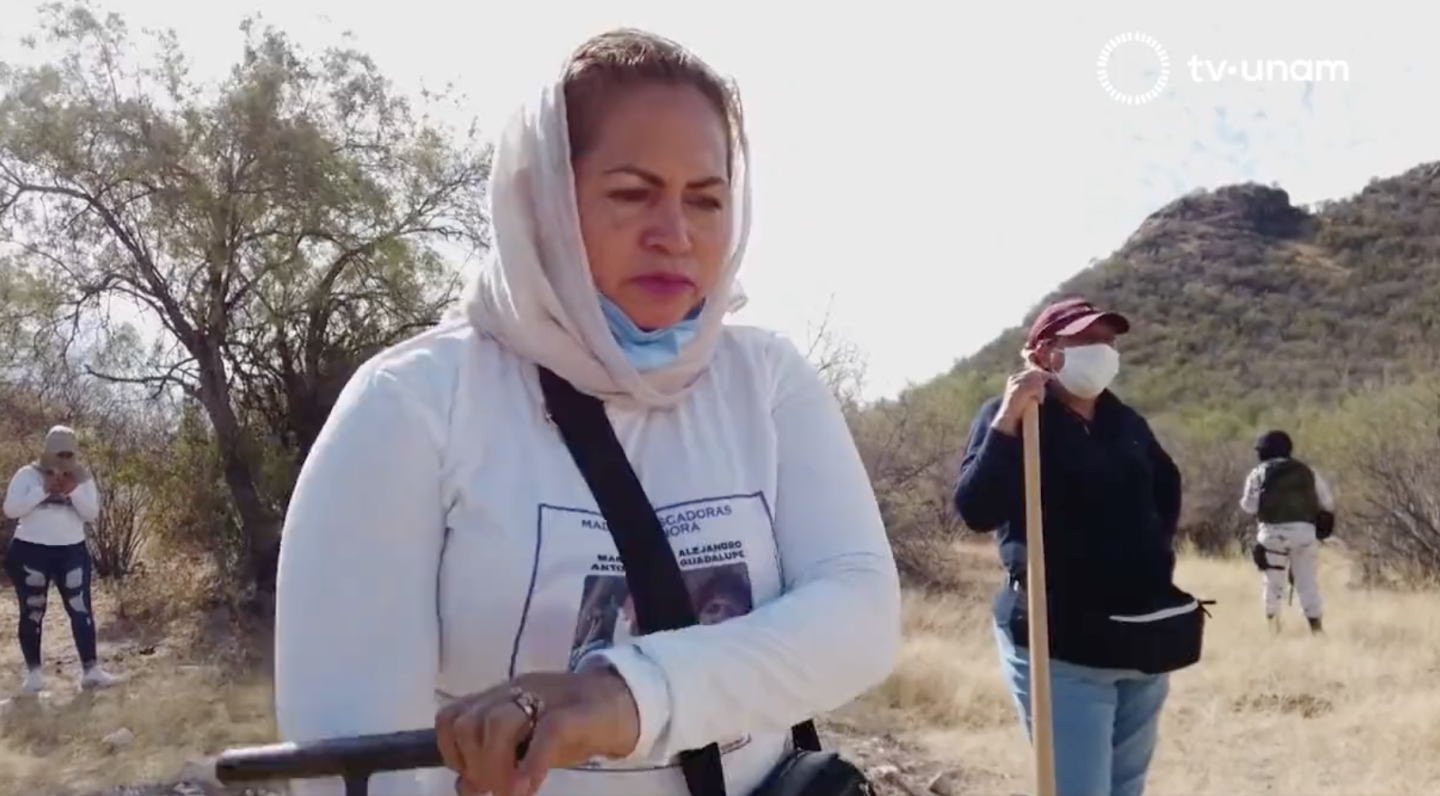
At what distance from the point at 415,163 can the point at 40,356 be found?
11.7 feet

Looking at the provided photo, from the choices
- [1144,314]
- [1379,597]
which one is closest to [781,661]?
[1379,597]

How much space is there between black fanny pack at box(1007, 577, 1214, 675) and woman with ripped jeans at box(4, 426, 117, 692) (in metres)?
6.68

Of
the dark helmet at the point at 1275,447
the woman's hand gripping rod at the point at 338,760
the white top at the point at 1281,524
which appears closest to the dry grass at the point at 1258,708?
the white top at the point at 1281,524

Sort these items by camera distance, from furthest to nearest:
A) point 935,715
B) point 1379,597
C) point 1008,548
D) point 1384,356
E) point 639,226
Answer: point 1384,356
point 1379,597
point 935,715
point 1008,548
point 639,226

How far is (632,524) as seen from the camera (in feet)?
4.40

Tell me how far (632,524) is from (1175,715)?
7734 mm

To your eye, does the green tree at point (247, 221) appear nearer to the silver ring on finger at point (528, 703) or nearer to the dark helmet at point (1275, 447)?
the dark helmet at point (1275, 447)

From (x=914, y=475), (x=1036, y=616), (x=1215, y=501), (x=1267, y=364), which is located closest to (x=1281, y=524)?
(x=914, y=475)

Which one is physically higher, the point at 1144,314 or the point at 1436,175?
the point at 1436,175

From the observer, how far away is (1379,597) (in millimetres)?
13242

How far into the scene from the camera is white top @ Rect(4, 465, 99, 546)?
838 cm

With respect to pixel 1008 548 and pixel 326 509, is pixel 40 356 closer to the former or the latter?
pixel 1008 548

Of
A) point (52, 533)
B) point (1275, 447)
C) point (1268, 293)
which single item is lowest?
point (1275, 447)

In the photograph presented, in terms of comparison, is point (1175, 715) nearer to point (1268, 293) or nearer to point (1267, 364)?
point (1267, 364)
